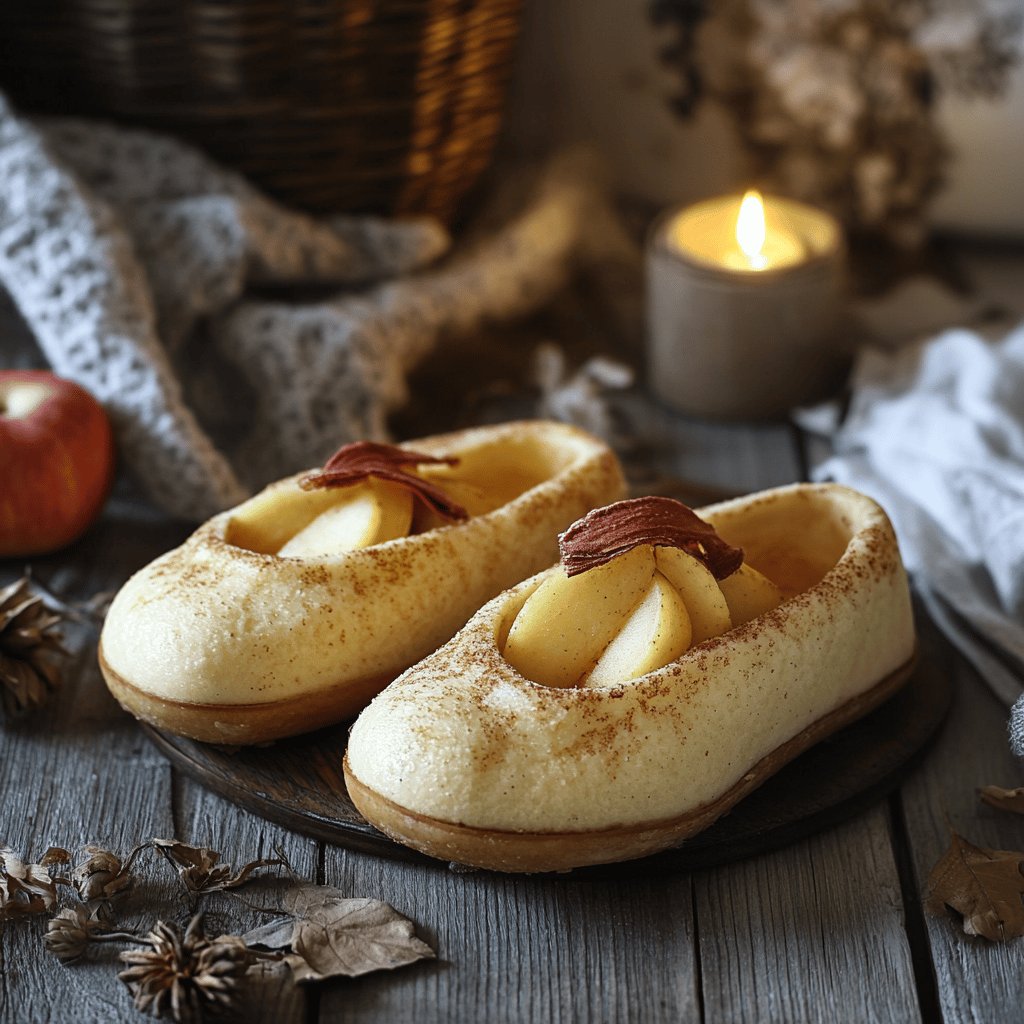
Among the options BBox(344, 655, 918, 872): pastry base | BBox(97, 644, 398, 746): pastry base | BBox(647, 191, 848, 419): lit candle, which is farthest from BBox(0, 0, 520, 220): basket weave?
BBox(344, 655, 918, 872): pastry base

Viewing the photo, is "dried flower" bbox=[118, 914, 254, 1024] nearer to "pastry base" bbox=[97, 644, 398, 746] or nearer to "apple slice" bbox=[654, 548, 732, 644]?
"pastry base" bbox=[97, 644, 398, 746]

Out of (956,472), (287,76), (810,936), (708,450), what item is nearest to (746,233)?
(708,450)

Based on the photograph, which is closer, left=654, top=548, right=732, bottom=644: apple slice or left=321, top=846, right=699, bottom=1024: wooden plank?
left=321, top=846, right=699, bottom=1024: wooden plank

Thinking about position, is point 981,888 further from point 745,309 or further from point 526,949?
point 745,309

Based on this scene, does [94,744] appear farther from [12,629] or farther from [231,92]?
[231,92]

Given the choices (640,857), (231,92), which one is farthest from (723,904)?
(231,92)

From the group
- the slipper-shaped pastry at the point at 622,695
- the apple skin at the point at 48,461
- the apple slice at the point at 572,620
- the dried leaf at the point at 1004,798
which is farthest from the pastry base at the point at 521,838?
the apple skin at the point at 48,461
